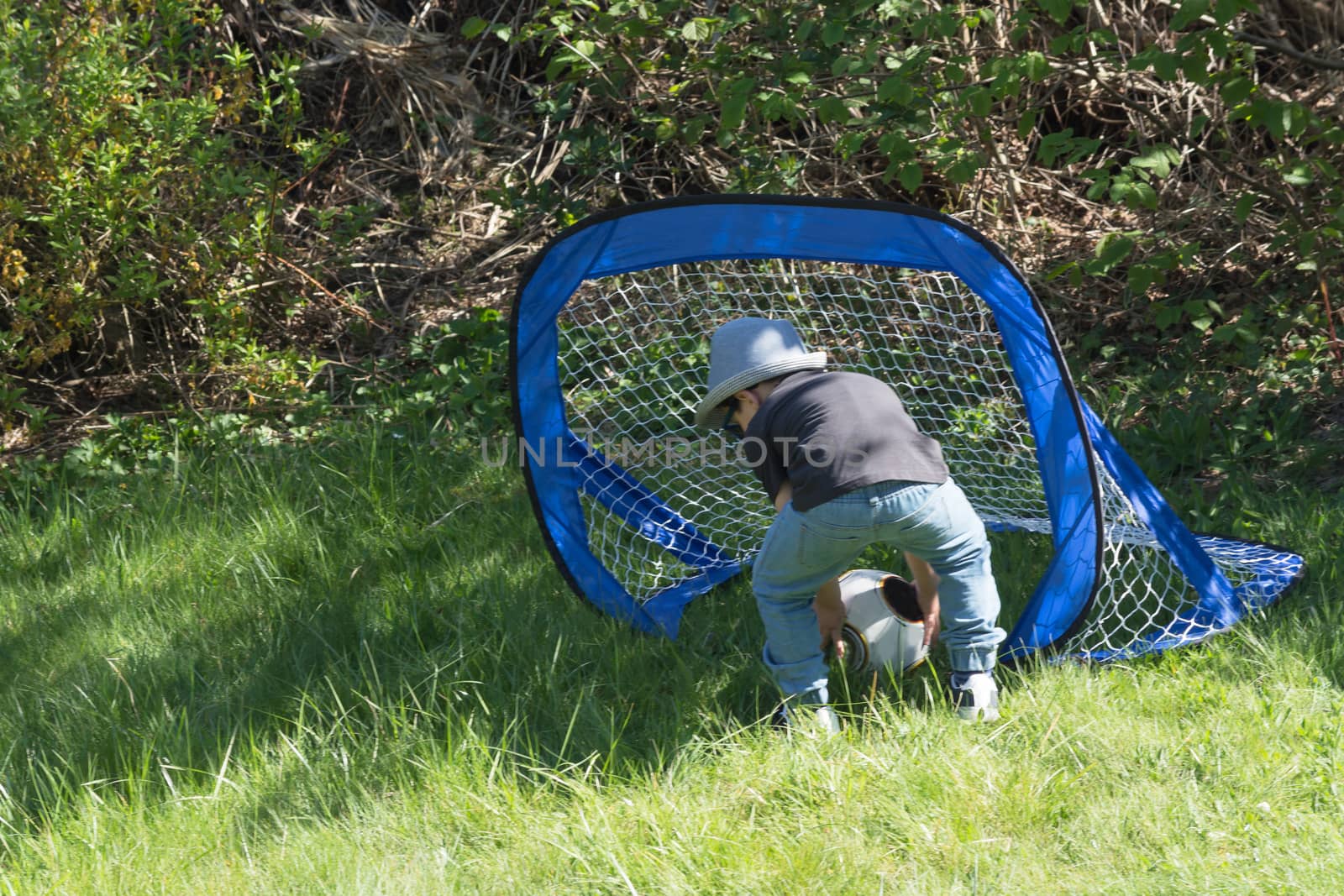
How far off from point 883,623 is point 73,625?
8.73 feet

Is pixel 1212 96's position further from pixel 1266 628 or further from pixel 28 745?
pixel 28 745

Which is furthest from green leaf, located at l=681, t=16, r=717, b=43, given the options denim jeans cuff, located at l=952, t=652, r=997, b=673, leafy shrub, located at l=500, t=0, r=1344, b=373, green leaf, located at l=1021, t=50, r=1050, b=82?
denim jeans cuff, located at l=952, t=652, r=997, b=673

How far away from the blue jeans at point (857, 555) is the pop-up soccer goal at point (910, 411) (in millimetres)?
310

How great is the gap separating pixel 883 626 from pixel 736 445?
2.98 feet

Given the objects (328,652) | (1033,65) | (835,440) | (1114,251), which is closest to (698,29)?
(1033,65)

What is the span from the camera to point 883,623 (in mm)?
3529

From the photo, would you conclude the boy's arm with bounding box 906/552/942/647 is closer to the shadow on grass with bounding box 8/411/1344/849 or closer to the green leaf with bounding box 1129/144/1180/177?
the shadow on grass with bounding box 8/411/1344/849

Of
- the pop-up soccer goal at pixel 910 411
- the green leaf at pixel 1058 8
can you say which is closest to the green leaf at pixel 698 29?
the pop-up soccer goal at pixel 910 411

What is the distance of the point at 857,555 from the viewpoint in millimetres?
3256

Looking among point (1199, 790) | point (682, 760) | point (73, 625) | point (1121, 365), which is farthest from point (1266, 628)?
point (73, 625)

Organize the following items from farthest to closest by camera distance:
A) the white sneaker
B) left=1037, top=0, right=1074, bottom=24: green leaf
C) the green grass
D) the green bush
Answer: the green bush < left=1037, top=0, right=1074, bottom=24: green leaf < the white sneaker < the green grass

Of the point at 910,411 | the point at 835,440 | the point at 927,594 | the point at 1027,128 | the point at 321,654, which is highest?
the point at 1027,128

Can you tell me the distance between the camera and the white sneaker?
327cm

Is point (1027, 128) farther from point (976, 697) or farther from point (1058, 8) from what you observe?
point (976, 697)
